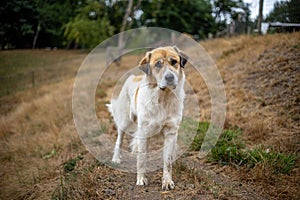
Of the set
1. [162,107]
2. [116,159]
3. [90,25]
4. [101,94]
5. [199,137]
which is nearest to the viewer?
[162,107]

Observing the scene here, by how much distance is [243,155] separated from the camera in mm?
3518

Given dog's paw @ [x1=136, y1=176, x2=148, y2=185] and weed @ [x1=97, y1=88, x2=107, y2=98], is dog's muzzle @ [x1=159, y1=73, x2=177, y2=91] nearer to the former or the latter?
dog's paw @ [x1=136, y1=176, x2=148, y2=185]

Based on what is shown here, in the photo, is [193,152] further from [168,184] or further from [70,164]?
[70,164]

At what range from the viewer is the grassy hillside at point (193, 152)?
120 inches

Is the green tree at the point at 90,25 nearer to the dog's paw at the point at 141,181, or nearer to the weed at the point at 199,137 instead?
the weed at the point at 199,137

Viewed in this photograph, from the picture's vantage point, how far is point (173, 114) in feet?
9.96

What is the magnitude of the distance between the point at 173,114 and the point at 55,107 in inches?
208

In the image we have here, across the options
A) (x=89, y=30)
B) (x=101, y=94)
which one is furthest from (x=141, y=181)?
(x=89, y=30)

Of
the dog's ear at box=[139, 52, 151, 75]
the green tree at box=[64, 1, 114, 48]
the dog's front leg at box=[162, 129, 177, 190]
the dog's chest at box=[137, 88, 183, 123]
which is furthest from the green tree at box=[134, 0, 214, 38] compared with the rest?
the dog's front leg at box=[162, 129, 177, 190]

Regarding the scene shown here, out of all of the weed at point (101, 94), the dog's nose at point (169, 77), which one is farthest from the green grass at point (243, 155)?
the weed at point (101, 94)

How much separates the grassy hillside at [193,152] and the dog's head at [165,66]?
120 cm

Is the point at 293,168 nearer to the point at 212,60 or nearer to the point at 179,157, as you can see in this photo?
the point at 179,157

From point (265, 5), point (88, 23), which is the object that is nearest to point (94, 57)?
point (88, 23)

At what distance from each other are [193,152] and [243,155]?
2.82 feet
